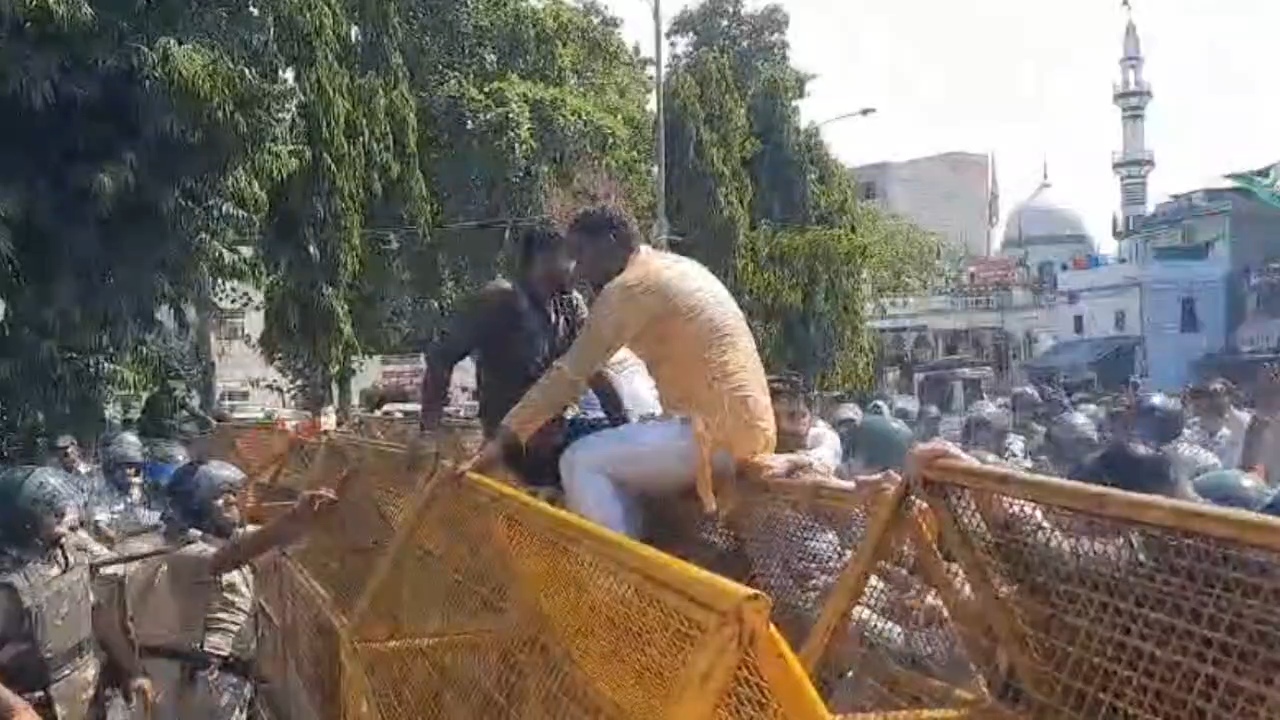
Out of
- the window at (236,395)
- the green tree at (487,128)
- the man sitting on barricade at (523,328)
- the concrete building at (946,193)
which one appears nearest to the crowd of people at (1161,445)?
the man sitting on barricade at (523,328)

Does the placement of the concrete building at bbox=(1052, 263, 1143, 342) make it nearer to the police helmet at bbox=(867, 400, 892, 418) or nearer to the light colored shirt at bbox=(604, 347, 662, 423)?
the police helmet at bbox=(867, 400, 892, 418)

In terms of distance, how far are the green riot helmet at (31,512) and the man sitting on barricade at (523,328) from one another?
142 cm

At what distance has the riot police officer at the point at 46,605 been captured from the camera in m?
4.92

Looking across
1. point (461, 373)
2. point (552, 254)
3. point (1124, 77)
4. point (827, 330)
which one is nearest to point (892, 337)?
point (1124, 77)

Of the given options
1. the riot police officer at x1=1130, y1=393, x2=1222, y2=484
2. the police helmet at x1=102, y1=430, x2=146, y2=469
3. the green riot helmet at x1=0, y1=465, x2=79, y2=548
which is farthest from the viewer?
the police helmet at x1=102, y1=430, x2=146, y2=469

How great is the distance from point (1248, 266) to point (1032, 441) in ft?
110

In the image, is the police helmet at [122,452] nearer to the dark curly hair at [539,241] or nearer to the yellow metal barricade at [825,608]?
the dark curly hair at [539,241]

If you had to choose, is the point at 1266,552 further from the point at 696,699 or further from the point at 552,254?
the point at 552,254

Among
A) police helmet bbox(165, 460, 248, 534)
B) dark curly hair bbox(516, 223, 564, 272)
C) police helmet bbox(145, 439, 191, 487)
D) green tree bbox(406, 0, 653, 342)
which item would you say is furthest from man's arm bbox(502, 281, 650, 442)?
green tree bbox(406, 0, 653, 342)

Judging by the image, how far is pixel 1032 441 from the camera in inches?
542

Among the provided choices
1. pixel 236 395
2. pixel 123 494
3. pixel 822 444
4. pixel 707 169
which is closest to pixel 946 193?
pixel 236 395

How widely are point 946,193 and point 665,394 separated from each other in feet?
265

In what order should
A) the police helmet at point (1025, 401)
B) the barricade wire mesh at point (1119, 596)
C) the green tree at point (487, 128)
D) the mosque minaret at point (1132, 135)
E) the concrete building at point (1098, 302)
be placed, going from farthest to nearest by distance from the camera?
the mosque minaret at point (1132, 135) < the concrete building at point (1098, 302) < the green tree at point (487, 128) < the police helmet at point (1025, 401) < the barricade wire mesh at point (1119, 596)

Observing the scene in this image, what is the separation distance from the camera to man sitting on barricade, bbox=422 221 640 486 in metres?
5.42
